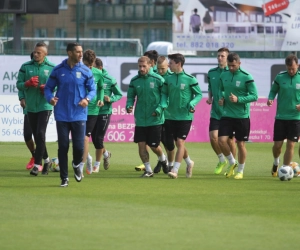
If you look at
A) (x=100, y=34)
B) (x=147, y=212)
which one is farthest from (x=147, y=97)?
(x=100, y=34)

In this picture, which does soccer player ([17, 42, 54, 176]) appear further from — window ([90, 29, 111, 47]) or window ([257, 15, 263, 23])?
window ([90, 29, 111, 47])

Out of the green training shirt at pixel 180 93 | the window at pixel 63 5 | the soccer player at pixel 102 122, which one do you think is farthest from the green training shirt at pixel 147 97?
the window at pixel 63 5

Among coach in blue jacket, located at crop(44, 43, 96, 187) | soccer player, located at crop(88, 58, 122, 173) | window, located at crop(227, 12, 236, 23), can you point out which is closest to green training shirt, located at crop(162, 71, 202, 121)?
soccer player, located at crop(88, 58, 122, 173)

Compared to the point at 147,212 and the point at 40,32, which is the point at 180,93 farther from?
the point at 40,32

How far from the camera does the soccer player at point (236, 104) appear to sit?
55.1 ft

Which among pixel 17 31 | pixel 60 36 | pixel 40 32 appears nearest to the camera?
pixel 17 31

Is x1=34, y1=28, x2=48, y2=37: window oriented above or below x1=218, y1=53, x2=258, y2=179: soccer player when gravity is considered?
above

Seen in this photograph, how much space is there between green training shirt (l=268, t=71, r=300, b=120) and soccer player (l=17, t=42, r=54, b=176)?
3.81 metres

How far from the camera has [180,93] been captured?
16922mm

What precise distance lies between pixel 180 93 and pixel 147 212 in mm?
5162

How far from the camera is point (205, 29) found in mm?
33375

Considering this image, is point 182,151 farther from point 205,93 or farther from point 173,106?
point 205,93

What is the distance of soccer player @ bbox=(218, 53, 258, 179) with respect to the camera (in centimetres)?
1680

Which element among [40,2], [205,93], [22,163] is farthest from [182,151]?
[205,93]
